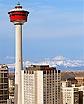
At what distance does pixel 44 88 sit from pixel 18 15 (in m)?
11.6

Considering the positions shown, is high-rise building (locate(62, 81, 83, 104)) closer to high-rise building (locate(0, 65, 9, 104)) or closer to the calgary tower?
high-rise building (locate(0, 65, 9, 104))

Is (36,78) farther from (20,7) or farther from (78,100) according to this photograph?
(20,7)

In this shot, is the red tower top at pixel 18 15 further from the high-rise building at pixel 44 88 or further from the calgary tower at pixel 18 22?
the high-rise building at pixel 44 88

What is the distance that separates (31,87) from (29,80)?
54 cm

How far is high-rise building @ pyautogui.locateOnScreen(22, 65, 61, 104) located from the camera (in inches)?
853

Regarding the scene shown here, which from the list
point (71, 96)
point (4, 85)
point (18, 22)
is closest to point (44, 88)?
point (71, 96)

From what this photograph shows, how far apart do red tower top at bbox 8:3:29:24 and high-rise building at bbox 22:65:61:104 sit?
9.64m

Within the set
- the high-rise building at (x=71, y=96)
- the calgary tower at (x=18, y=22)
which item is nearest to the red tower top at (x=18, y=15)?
the calgary tower at (x=18, y=22)

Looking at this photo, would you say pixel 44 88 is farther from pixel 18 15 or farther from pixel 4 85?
pixel 18 15

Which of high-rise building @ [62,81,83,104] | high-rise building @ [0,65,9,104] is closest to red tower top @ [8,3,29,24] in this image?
A: high-rise building @ [0,65,9,104]

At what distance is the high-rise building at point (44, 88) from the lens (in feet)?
71.1

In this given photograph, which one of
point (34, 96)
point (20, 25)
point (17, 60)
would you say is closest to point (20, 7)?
point (20, 25)

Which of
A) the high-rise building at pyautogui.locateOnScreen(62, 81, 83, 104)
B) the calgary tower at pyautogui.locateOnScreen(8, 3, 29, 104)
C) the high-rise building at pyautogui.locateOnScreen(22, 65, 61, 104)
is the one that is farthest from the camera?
the calgary tower at pyautogui.locateOnScreen(8, 3, 29, 104)

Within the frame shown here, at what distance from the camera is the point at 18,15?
1280 inches
